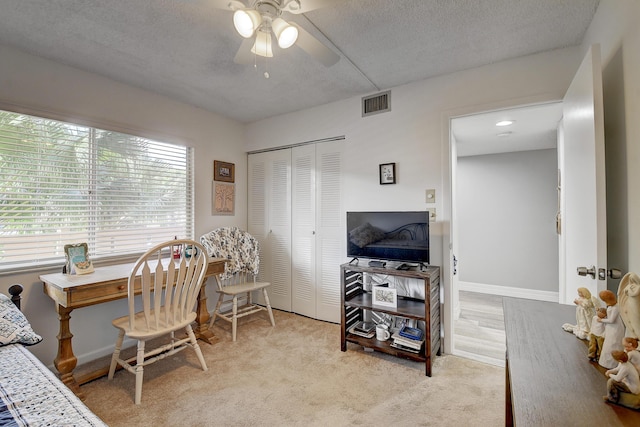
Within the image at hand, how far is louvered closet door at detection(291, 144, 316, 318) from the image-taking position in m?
3.27

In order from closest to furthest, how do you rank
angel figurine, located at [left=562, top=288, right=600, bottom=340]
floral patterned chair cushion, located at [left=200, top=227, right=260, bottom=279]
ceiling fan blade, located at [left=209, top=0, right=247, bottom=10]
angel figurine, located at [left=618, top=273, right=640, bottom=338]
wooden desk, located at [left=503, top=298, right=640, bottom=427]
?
wooden desk, located at [left=503, top=298, right=640, bottom=427] → angel figurine, located at [left=618, top=273, right=640, bottom=338] → angel figurine, located at [left=562, top=288, right=600, bottom=340] → ceiling fan blade, located at [left=209, top=0, right=247, bottom=10] → floral patterned chair cushion, located at [left=200, top=227, right=260, bottom=279]

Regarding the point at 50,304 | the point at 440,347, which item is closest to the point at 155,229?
the point at 50,304

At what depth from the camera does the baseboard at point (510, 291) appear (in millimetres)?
4016

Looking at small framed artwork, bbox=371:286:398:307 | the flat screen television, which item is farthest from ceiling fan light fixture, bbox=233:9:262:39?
small framed artwork, bbox=371:286:398:307

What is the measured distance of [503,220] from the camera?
431 centimetres

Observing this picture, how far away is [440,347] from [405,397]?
2.40ft

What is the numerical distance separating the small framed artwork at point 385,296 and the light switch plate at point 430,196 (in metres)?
0.84

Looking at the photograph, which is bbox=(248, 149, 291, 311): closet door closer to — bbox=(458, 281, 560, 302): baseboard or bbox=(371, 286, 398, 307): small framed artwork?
bbox=(371, 286, 398, 307): small framed artwork

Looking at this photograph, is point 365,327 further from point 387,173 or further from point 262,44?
point 262,44

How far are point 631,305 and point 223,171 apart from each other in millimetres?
3495

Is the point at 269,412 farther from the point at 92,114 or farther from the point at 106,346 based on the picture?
the point at 92,114

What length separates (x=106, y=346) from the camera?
2498mm

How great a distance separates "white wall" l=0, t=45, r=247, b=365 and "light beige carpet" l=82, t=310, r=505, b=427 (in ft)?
1.68

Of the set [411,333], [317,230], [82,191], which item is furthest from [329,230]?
[82,191]
